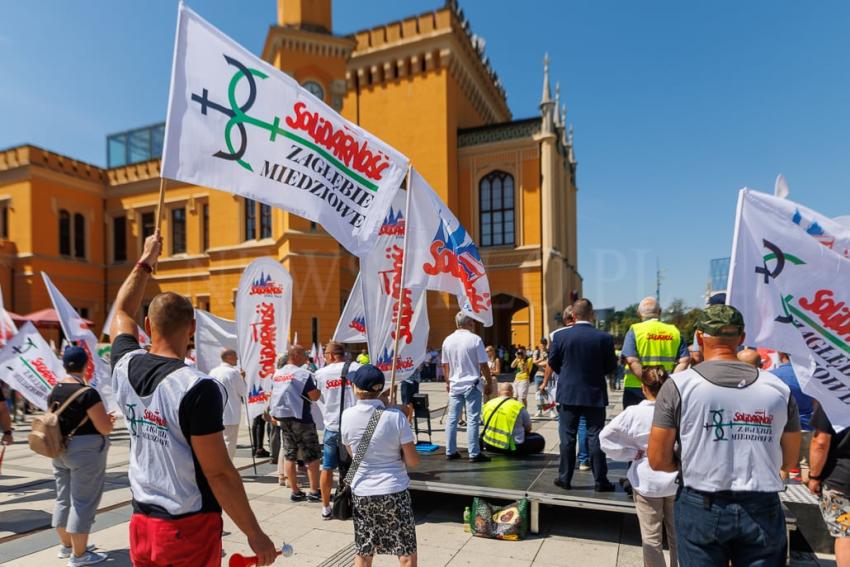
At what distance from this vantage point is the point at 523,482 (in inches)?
216

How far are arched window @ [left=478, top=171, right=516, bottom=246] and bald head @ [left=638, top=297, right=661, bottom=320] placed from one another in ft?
69.1

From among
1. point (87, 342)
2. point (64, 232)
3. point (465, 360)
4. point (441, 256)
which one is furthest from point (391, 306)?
point (64, 232)

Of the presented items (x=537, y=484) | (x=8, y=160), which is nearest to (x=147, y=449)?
(x=537, y=484)

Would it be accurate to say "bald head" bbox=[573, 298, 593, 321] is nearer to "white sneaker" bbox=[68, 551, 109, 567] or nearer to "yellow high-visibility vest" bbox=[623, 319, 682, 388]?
"yellow high-visibility vest" bbox=[623, 319, 682, 388]

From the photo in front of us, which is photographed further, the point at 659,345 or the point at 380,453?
the point at 659,345

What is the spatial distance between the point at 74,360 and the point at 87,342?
165 inches

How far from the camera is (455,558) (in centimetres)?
458

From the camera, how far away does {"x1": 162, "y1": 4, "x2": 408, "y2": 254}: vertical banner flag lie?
380 centimetres

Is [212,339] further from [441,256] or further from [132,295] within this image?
[132,295]

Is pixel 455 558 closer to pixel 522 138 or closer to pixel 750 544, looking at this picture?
pixel 750 544

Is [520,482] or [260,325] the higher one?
[260,325]

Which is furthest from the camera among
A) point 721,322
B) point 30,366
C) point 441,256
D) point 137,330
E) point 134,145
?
point 134,145

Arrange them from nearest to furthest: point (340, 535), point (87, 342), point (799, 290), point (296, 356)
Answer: point (799, 290), point (340, 535), point (296, 356), point (87, 342)

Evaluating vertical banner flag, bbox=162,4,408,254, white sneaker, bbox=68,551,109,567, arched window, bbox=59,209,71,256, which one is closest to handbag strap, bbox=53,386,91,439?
white sneaker, bbox=68,551,109,567
